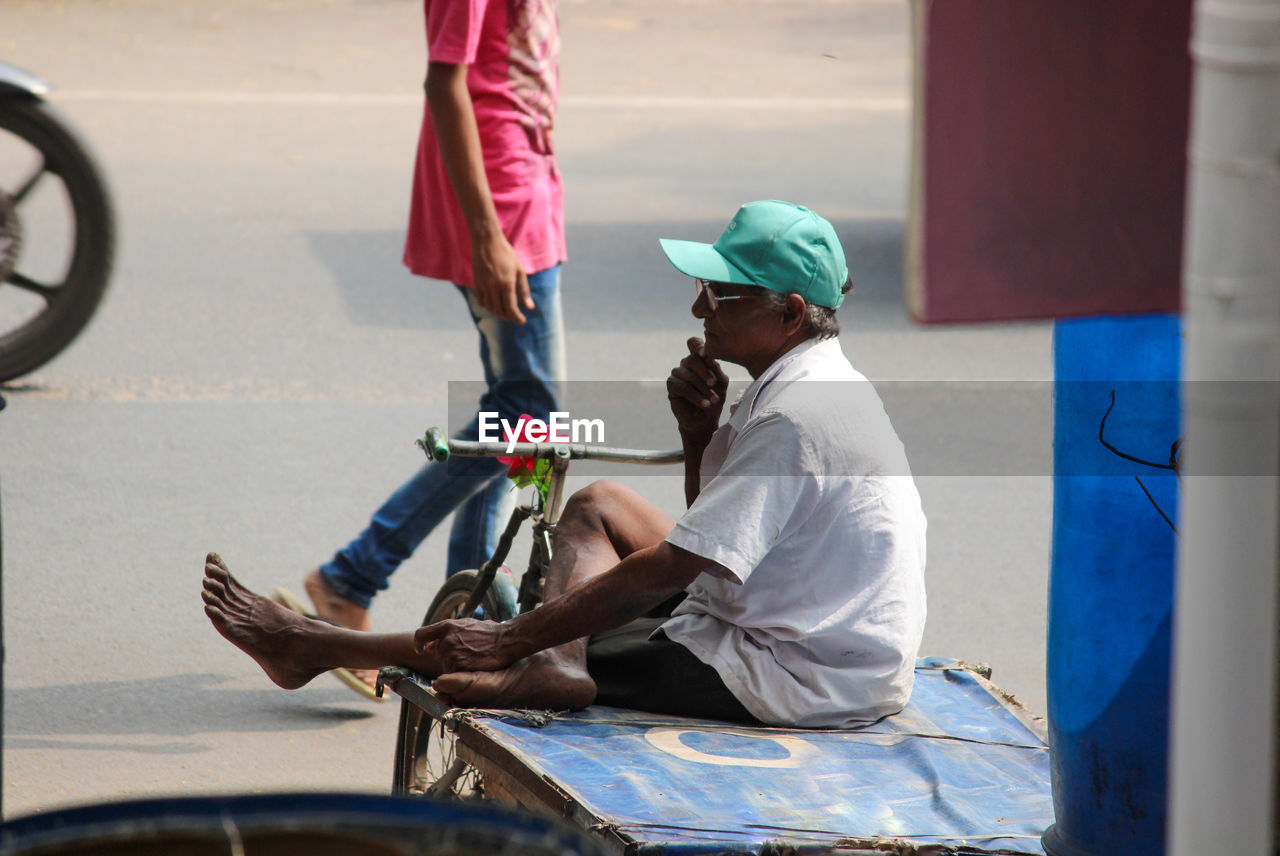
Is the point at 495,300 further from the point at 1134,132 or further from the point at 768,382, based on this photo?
the point at 1134,132

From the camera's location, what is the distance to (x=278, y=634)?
11.1 feet

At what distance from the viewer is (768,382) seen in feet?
10.1

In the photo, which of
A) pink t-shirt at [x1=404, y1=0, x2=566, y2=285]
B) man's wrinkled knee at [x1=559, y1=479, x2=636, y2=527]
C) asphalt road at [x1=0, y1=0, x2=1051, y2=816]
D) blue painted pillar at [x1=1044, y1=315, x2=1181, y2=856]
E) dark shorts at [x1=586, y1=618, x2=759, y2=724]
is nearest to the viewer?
blue painted pillar at [x1=1044, y1=315, x2=1181, y2=856]

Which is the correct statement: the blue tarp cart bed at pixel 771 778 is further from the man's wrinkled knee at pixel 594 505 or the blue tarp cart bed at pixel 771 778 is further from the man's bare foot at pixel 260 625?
the man's wrinkled knee at pixel 594 505

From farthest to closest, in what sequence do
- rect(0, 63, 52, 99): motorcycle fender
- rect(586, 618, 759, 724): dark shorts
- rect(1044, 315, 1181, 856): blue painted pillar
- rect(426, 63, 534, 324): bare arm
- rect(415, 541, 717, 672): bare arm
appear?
rect(0, 63, 52, 99): motorcycle fender, rect(426, 63, 534, 324): bare arm, rect(586, 618, 759, 724): dark shorts, rect(415, 541, 717, 672): bare arm, rect(1044, 315, 1181, 856): blue painted pillar

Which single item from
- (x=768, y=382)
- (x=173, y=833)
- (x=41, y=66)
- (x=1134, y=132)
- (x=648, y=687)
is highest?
(x=41, y=66)

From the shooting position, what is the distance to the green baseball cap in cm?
309

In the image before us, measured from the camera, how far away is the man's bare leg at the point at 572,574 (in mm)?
2992

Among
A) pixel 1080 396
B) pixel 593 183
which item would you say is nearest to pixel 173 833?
pixel 1080 396

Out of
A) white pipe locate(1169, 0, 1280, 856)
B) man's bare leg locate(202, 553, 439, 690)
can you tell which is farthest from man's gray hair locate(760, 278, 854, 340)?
white pipe locate(1169, 0, 1280, 856)

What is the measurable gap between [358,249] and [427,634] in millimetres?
5555

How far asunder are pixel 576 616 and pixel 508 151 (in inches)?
60.5

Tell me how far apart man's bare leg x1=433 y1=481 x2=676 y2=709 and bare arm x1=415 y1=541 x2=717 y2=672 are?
4 cm

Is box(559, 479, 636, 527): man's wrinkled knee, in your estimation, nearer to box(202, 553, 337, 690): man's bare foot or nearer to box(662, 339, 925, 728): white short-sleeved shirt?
box(662, 339, 925, 728): white short-sleeved shirt
